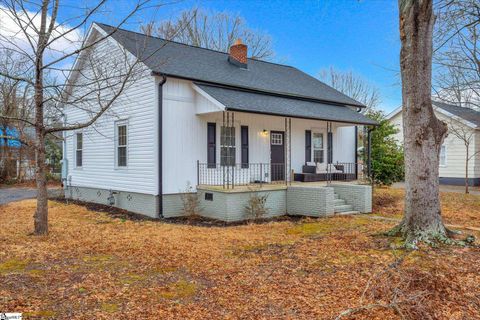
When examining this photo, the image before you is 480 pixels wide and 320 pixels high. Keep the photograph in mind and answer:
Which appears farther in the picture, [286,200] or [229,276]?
[286,200]

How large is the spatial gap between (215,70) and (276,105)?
8.39 ft

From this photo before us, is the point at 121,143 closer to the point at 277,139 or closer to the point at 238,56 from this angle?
the point at 277,139

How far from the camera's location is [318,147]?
14836mm

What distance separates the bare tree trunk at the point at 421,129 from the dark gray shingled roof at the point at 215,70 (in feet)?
19.4

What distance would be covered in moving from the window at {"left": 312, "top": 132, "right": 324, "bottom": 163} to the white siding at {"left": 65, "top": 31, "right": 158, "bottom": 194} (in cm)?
690

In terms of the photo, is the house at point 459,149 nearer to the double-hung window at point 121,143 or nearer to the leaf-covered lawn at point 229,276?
the double-hung window at point 121,143

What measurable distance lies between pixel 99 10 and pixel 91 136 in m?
7.78

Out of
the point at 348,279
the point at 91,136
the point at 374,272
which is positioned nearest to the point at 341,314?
the point at 348,279

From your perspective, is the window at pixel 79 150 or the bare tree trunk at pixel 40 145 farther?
the window at pixel 79 150

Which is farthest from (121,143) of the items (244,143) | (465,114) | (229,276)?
(465,114)

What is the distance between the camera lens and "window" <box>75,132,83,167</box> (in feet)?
49.1

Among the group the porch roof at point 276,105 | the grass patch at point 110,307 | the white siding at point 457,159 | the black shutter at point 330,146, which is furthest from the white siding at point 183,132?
the white siding at point 457,159

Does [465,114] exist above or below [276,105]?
above

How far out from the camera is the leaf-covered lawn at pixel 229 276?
12.7 feet
